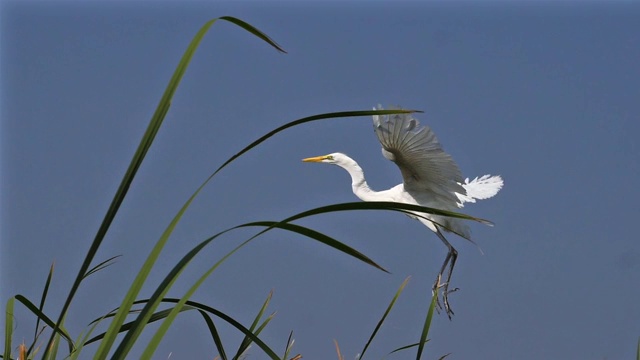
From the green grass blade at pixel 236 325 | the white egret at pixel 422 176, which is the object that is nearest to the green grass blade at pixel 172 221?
the green grass blade at pixel 236 325

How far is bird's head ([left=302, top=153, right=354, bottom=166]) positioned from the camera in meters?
9.34

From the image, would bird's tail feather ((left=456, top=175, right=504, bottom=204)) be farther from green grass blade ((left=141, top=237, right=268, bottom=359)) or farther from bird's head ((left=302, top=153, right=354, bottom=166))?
green grass blade ((left=141, top=237, right=268, bottom=359))

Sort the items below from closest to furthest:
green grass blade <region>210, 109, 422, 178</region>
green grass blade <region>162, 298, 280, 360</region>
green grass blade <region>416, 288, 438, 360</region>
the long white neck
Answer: green grass blade <region>210, 109, 422, 178</region> → green grass blade <region>162, 298, 280, 360</region> → green grass blade <region>416, 288, 438, 360</region> → the long white neck

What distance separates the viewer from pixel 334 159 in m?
9.45

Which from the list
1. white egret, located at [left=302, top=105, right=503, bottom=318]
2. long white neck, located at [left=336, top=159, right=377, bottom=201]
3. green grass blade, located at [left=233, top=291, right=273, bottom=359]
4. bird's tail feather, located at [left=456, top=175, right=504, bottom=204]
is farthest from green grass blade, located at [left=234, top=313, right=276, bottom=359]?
bird's tail feather, located at [left=456, top=175, right=504, bottom=204]

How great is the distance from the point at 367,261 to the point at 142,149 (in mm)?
415

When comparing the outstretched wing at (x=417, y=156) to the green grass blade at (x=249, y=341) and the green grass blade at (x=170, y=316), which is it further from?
the green grass blade at (x=170, y=316)

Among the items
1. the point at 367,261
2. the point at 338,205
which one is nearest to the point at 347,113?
the point at 338,205

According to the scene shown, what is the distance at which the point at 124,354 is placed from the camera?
1.17m

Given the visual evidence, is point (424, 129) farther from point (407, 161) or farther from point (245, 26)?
point (245, 26)

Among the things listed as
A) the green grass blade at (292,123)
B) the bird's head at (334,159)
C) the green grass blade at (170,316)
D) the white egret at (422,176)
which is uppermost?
the bird's head at (334,159)

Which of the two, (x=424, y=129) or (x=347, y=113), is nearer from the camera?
(x=347, y=113)

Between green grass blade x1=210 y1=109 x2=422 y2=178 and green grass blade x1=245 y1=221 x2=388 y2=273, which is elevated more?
green grass blade x1=210 y1=109 x2=422 y2=178

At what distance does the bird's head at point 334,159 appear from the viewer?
9.34 metres
